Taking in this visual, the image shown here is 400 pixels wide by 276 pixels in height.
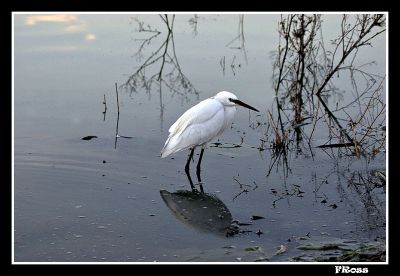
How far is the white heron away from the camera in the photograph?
21.0 feet

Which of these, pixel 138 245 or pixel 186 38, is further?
pixel 186 38

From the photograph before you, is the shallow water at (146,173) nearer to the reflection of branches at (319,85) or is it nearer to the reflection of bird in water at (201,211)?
the reflection of bird in water at (201,211)

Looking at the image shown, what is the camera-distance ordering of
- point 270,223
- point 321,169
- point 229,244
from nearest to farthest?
A: point 229,244 → point 270,223 → point 321,169

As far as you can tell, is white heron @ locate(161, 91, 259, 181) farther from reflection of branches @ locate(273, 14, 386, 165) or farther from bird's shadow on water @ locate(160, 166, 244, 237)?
reflection of branches @ locate(273, 14, 386, 165)

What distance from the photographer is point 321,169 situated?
21.1 ft

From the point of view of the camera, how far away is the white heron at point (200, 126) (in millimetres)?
6387

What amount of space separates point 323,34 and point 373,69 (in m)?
1.30

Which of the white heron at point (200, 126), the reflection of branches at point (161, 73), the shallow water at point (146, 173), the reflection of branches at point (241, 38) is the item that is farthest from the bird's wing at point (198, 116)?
the reflection of branches at point (241, 38)

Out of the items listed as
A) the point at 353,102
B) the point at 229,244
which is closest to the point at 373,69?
the point at 353,102

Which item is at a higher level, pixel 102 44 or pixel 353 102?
pixel 102 44

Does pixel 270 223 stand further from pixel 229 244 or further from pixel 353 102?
pixel 353 102

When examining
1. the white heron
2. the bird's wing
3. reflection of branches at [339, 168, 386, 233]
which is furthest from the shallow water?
the bird's wing

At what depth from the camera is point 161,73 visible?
9.34 metres

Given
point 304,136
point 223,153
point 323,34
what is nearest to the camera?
point 223,153
